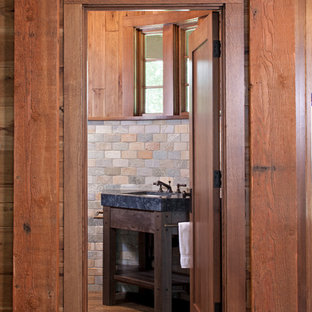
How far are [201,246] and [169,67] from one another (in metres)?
1.97

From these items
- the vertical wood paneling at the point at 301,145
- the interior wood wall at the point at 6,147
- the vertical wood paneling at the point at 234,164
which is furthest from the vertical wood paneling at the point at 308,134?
the interior wood wall at the point at 6,147

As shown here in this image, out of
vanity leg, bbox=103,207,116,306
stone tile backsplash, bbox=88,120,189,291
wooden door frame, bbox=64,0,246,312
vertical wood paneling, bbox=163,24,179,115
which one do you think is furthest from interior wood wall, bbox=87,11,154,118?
wooden door frame, bbox=64,0,246,312

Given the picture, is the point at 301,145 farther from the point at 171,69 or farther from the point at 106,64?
the point at 106,64

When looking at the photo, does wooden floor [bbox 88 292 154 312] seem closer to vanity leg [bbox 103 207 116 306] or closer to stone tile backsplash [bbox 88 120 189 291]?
vanity leg [bbox 103 207 116 306]

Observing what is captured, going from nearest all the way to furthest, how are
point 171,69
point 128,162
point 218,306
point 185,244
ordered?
point 218,306
point 185,244
point 171,69
point 128,162

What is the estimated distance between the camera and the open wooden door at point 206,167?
8.82ft

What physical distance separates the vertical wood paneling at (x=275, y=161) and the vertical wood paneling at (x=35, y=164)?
3.45 feet

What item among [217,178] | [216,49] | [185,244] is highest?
[216,49]

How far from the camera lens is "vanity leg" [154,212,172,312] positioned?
3.64m

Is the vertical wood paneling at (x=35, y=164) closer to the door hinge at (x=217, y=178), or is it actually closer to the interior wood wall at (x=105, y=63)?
the door hinge at (x=217, y=178)

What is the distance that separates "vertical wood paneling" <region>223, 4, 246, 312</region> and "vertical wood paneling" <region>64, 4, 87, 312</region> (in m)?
0.78

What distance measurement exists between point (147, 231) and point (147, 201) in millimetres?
261

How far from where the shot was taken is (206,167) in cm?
289

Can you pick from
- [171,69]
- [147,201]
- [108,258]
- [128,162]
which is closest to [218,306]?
[147,201]
